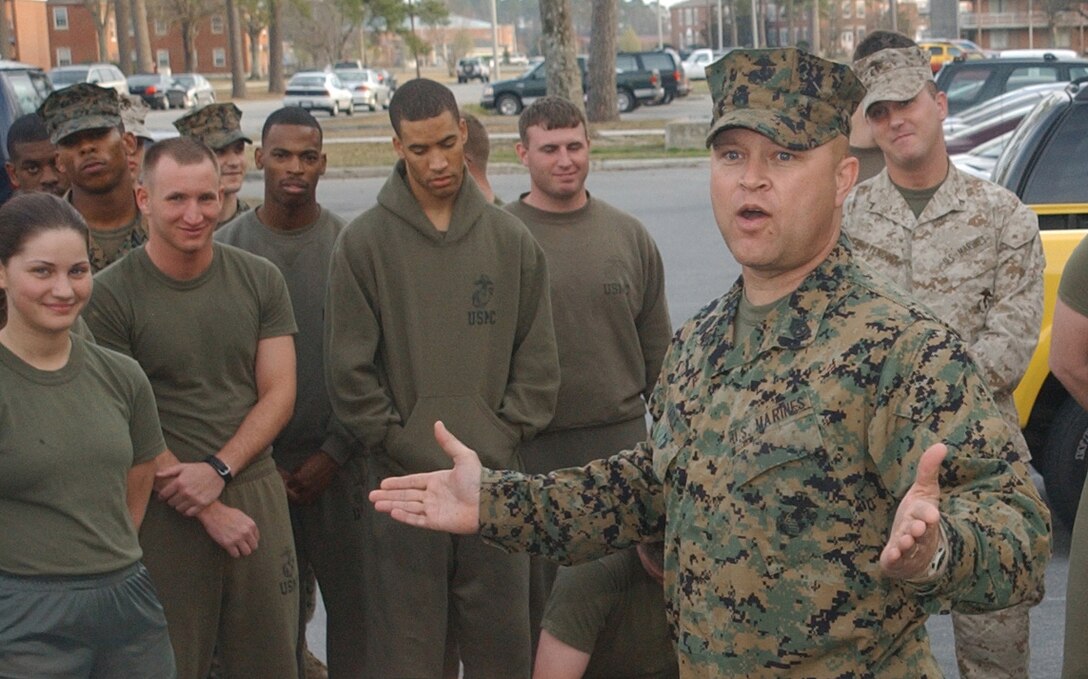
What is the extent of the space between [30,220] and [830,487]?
2.38m

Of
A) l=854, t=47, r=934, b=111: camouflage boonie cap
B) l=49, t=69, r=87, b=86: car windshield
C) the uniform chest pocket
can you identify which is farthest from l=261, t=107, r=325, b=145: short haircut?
l=49, t=69, r=87, b=86: car windshield

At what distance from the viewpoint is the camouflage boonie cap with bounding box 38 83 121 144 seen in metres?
5.73

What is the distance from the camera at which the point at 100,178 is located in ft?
18.3

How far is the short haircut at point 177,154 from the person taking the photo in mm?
4906

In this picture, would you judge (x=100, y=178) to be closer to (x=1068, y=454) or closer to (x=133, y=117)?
(x=133, y=117)

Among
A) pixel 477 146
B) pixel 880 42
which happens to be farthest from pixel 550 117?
pixel 880 42

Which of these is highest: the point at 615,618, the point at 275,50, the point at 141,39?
the point at 141,39

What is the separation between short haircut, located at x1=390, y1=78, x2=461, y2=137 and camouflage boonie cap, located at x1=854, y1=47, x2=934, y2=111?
1.35 m

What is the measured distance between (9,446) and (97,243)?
1.74 metres

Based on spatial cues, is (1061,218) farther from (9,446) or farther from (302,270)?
(9,446)

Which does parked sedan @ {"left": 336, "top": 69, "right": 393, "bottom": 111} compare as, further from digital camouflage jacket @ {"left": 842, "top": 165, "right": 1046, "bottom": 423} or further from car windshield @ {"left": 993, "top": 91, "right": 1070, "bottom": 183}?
digital camouflage jacket @ {"left": 842, "top": 165, "right": 1046, "bottom": 423}

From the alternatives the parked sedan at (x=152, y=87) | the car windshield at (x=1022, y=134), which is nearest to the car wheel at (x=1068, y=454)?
the car windshield at (x=1022, y=134)

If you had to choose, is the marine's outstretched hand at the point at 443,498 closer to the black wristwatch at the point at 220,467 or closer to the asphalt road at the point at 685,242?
the black wristwatch at the point at 220,467

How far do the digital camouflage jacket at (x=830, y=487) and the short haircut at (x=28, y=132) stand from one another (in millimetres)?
4232
